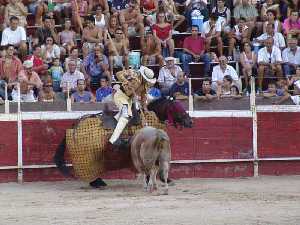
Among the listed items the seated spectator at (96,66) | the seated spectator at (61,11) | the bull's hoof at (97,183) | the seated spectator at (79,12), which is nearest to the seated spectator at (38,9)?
the seated spectator at (61,11)

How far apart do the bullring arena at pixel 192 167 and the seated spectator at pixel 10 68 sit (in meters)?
0.81

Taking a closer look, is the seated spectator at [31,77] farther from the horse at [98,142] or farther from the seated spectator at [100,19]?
the seated spectator at [100,19]

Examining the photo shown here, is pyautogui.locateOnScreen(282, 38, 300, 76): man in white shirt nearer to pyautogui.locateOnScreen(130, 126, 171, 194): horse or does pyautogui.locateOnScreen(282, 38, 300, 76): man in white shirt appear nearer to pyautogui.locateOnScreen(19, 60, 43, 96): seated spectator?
pyautogui.locateOnScreen(19, 60, 43, 96): seated spectator

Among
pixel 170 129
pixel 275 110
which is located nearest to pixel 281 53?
pixel 275 110

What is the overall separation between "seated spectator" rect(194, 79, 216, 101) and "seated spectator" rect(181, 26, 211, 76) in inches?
42.3

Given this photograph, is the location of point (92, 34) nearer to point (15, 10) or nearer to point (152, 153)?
point (15, 10)

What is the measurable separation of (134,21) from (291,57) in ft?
9.52

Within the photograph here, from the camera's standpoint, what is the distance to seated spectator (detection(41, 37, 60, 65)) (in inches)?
732

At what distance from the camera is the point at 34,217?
13.0m

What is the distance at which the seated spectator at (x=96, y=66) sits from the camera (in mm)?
18297

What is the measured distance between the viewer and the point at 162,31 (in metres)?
19.9

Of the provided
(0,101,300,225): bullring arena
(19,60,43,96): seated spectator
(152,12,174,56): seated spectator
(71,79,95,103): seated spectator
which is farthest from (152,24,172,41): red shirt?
(19,60,43,96): seated spectator

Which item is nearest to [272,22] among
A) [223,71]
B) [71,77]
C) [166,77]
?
[223,71]

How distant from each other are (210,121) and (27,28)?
4077mm
